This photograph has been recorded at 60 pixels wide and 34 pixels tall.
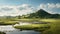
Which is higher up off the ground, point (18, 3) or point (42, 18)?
point (18, 3)

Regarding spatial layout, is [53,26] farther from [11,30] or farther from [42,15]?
[11,30]

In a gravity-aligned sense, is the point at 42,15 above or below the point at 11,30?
above

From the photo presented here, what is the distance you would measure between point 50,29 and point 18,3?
0.85 meters

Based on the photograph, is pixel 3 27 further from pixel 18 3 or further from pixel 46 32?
pixel 46 32

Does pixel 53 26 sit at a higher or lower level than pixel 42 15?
→ lower

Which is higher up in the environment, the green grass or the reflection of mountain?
the reflection of mountain

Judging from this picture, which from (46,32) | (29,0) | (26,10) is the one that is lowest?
(46,32)

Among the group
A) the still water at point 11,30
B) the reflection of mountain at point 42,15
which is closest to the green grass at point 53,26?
the reflection of mountain at point 42,15

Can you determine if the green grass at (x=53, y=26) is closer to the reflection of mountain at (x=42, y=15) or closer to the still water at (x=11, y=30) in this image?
the reflection of mountain at (x=42, y=15)

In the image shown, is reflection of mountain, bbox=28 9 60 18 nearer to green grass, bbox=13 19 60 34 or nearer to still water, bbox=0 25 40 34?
green grass, bbox=13 19 60 34

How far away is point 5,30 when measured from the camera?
9.71 ft

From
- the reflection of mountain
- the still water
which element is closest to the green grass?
the reflection of mountain

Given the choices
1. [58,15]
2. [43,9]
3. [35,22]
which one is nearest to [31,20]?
[35,22]

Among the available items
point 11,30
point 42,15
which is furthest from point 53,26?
point 11,30
